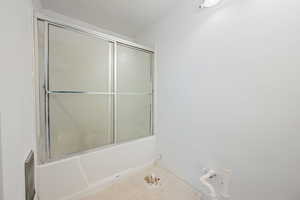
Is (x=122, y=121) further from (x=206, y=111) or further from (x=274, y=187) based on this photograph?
(x=274, y=187)

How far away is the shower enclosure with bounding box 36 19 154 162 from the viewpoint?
1065mm

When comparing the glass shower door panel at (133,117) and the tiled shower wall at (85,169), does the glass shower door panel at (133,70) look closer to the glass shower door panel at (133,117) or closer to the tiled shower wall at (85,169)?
the glass shower door panel at (133,117)

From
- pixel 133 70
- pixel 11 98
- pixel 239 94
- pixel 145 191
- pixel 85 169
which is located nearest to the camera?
pixel 11 98

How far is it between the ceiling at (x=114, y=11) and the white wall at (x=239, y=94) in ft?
0.73

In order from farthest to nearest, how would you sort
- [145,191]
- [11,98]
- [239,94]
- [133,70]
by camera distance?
[133,70], [145,191], [239,94], [11,98]

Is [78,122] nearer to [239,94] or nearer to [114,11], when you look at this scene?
[114,11]

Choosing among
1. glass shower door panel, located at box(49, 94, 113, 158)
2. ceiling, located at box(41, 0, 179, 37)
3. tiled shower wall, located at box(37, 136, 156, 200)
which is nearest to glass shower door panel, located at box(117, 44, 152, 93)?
glass shower door panel, located at box(49, 94, 113, 158)

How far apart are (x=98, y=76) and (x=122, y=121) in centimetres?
65

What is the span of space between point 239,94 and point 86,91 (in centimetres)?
153

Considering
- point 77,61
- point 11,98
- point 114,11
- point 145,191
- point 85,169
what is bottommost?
point 145,191

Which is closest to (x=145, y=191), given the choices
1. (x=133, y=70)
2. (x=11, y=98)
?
(x=11, y=98)

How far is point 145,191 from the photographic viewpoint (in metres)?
1.31

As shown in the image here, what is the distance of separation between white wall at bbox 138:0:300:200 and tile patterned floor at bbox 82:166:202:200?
13cm

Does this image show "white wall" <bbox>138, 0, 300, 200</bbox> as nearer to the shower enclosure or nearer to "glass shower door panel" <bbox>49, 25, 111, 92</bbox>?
the shower enclosure
